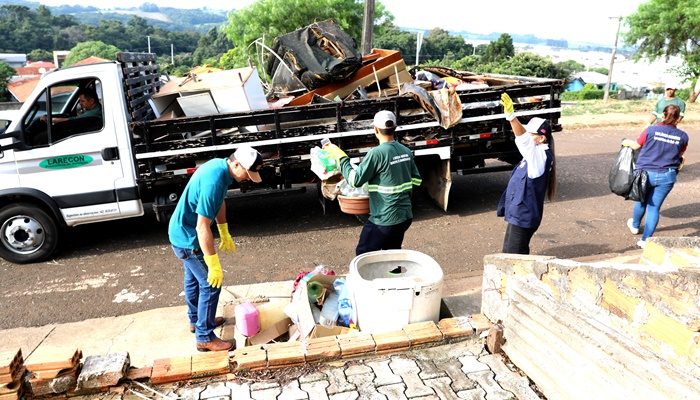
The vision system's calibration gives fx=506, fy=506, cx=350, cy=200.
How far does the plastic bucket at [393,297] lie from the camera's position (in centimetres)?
334

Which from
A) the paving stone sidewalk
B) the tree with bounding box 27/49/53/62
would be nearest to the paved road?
the paving stone sidewalk

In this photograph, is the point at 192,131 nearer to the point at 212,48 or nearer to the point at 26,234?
the point at 26,234

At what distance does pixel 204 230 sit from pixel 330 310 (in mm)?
1114

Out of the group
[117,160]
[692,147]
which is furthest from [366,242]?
[692,147]

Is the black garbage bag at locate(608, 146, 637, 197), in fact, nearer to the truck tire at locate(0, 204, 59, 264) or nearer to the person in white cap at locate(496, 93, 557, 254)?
the person in white cap at locate(496, 93, 557, 254)

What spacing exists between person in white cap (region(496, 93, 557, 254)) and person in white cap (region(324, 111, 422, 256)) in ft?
2.83

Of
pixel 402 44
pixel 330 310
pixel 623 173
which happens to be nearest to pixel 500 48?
pixel 402 44

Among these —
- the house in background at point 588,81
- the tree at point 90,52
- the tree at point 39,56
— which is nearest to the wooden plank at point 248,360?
the tree at point 90,52

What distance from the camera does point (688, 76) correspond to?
1128 inches

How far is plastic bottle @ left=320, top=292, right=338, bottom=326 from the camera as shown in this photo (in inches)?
147

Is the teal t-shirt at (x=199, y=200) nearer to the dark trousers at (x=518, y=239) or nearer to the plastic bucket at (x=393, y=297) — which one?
the plastic bucket at (x=393, y=297)

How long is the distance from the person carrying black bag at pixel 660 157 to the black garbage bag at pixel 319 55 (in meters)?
3.72

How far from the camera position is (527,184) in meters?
4.14

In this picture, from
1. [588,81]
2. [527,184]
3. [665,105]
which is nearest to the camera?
[527,184]
